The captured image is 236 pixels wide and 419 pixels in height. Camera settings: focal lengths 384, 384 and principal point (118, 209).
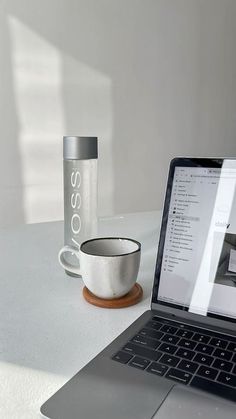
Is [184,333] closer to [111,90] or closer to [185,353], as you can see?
[185,353]

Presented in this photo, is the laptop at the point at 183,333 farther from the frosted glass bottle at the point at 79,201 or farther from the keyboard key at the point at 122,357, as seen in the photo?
the frosted glass bottle at the point at 79,201

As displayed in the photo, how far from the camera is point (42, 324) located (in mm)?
544

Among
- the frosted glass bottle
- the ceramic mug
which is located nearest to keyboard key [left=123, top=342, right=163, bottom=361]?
the ceramic mug

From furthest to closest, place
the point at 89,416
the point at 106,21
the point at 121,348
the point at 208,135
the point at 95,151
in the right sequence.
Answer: the point at 208,135, the point at 106,21, the point at 95,151, the point at 121,348, the point at 89,416

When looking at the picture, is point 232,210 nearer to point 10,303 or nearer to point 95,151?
point 95,151

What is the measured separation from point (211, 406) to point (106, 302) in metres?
0.25

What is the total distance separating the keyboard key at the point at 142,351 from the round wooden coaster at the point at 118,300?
0.40ft

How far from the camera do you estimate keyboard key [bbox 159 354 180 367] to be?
16.7 inches

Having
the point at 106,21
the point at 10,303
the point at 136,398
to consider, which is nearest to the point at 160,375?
the point at 136,398

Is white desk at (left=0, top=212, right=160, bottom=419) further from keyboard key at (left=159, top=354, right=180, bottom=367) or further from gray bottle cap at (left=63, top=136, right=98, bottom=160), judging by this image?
gray bottle cap at (left=63, top=136, right=98, bottom=160)

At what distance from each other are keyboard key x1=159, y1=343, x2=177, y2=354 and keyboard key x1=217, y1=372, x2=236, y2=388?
6 centimetres

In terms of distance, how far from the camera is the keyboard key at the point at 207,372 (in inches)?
15.7

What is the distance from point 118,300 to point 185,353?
0.57 feet

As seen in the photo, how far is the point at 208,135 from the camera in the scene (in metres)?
2.90
